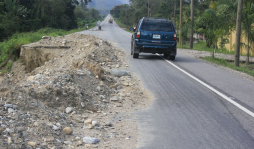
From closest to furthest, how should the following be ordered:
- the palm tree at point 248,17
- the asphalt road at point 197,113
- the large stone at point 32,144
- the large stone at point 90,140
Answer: the large stone at point 32,144 → the large stone at point 90,140 → the asphalt road at point 197,113 → the palm tree at point 248,17

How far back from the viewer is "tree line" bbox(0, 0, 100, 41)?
36.3 meters

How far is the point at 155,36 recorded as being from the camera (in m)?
15.5

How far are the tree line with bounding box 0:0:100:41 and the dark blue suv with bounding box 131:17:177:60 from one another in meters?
23.5

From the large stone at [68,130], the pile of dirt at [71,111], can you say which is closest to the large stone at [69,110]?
the pile of dirt at [71,111]

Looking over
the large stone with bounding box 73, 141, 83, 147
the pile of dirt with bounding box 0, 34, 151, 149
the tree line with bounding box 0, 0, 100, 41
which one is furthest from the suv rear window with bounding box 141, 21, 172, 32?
the tree line with bounding box 0, 0, 100, 41

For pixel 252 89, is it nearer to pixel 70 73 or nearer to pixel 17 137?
pixel 70 73

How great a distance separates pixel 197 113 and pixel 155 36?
29.1 feet

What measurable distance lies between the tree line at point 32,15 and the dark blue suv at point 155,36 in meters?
23.5

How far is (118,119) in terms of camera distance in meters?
6.65

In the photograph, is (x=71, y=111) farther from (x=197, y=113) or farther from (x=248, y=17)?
(x=248, y=17)

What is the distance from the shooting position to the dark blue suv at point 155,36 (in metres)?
15.5

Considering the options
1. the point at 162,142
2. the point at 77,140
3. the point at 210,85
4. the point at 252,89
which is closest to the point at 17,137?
the point at 77,140

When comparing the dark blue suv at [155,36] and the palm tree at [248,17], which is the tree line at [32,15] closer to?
the dark blue suv at [155,36]

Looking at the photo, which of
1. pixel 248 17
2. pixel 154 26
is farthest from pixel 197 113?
pixel 248 17
